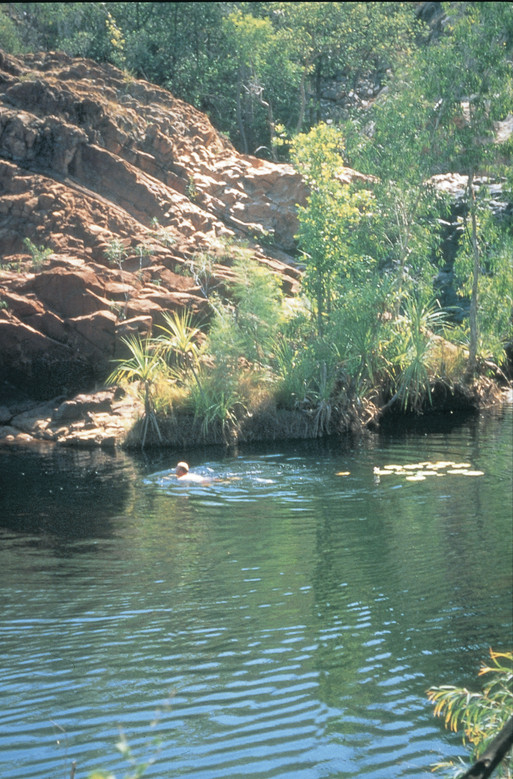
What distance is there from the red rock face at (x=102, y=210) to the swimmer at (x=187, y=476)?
7264mm

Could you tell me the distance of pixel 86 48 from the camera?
1312 inches

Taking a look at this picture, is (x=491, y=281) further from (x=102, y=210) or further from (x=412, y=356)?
(x=102, y=210)

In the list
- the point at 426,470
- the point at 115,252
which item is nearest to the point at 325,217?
the point at 426,470

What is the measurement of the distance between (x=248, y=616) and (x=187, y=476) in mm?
6691

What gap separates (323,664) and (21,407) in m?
15.7

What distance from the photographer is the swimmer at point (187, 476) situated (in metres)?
15.0

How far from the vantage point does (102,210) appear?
2556cm

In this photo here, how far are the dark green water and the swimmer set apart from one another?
0.33 metres

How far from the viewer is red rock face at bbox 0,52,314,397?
21.7 metres

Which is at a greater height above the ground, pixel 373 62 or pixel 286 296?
pixel 373 62

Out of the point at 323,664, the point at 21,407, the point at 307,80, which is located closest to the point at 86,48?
the point at 307,80

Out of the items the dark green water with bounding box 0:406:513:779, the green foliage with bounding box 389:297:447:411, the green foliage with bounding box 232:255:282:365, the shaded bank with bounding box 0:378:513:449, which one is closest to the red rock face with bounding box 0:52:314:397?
the shaded bank with bounding box 0:378:513:449

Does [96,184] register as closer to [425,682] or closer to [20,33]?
[20,33]

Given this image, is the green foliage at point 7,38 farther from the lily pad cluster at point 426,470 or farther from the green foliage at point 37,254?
the lily pad cluster at point 426,470
